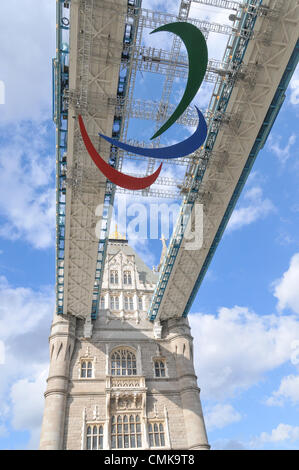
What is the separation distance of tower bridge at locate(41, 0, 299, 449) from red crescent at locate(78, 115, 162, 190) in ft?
2.91

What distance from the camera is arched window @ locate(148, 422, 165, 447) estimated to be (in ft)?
112

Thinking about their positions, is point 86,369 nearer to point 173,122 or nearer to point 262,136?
point 173,122

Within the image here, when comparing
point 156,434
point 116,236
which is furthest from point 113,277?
A: point 156,434

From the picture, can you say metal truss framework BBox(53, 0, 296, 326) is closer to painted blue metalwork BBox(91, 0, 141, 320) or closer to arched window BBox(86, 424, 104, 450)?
painted blue metalwork BBox(91, 0, 141, 320)

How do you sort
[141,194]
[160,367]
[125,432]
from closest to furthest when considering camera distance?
[141,194]
[125,432]
[160,367]

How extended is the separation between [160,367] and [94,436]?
9.73m

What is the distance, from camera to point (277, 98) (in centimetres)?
2464

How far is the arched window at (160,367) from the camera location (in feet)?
128

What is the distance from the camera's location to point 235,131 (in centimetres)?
2655

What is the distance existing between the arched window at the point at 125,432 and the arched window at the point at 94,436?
3.62ft

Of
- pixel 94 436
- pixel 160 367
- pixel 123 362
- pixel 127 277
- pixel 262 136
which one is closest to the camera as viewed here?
pixel 262 136
